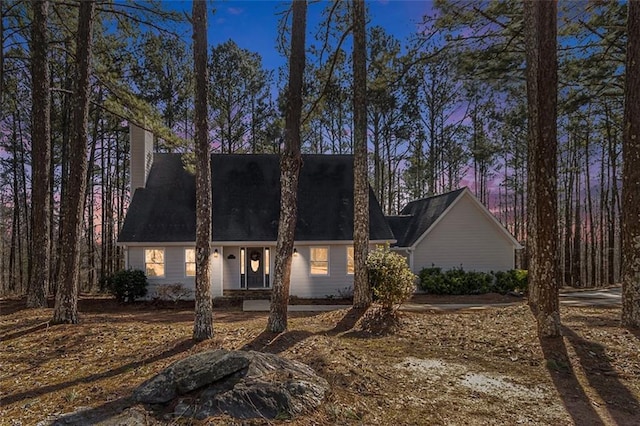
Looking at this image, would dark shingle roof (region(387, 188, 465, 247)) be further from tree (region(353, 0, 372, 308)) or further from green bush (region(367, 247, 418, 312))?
green bush (region(367, 247, 418, 312))

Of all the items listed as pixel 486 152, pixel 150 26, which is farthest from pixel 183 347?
pixel 486 152

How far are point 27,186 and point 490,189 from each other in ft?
92.3

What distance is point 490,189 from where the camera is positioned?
26578 mm

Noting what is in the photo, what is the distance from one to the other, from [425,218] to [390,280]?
941 centimetres

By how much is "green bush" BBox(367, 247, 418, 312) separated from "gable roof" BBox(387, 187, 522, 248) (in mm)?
→ 7405

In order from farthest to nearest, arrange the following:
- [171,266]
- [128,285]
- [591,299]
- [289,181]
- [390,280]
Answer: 1. [171,266]
2. [591,299]
3. [128,285]
4. [390,280]
5. [289,181]

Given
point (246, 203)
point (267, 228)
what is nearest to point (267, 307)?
point (267, 228)

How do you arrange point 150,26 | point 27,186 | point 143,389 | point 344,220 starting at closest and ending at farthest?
1. point 143,389
2. point 150,26
3. point 344,220
4. point 27,186

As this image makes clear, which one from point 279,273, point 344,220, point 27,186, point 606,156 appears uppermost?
point 606,156

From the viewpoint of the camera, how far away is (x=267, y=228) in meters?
14.9

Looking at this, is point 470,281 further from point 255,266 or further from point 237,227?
point 237,227

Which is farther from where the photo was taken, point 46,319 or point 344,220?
point 344,220

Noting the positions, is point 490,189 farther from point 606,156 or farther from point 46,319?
point 46,319

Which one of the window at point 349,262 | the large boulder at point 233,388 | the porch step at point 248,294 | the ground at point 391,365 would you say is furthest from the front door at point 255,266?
the large boulder at point 233,388
